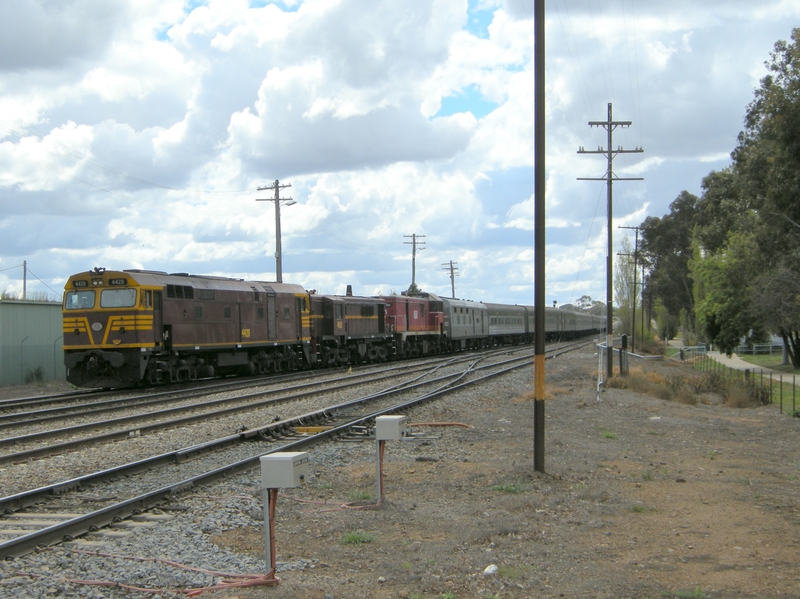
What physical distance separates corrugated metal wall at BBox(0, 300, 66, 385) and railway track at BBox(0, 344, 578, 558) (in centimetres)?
1630

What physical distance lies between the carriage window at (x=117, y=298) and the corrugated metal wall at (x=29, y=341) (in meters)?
6.81

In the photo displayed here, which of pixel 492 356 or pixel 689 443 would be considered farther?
pixel 492 356

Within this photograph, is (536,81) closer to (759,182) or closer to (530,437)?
(530,437)

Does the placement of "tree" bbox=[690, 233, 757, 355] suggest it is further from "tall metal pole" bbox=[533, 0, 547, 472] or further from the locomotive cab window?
"tall metal pole" bbox=[533, 0, 547, 472]

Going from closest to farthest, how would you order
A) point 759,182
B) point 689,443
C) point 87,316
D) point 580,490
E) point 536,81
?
point 580,490 < point 536,81 < point 689,443 < point 87,316 < point 759,182

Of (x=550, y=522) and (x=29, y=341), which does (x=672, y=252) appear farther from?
(x=550, y=522)

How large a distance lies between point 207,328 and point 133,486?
15848 millimetres

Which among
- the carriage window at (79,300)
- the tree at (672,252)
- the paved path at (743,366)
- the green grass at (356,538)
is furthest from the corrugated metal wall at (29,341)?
the tree at (672,252)

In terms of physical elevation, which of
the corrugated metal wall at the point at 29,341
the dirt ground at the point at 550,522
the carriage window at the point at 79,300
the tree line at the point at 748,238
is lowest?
the dirt ground at the point at 550,522

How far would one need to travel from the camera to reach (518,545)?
281 inches

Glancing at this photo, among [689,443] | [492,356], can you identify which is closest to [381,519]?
[689,443]

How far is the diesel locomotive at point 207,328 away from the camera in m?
22.4

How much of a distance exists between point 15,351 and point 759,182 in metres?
30.6

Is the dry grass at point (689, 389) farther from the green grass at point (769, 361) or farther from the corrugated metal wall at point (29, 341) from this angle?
the green grass at point (769, 361)
